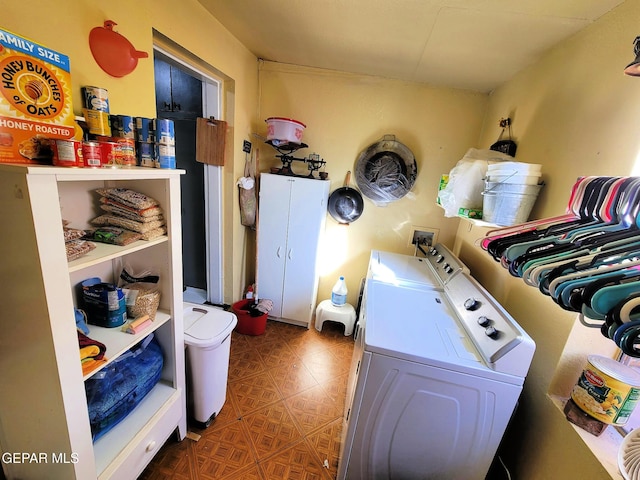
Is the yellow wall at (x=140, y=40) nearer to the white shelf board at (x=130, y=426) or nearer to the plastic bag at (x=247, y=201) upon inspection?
the plastic bag at (x=247, y=201)

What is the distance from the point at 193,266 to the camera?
9.18ft

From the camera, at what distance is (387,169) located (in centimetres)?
242

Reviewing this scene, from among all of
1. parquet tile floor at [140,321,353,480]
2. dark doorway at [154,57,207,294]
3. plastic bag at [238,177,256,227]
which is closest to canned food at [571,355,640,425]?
parquet tile floor at [140,321,353,480]

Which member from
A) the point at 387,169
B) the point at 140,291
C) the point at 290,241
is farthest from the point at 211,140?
the point at 387,169

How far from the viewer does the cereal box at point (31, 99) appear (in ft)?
2.23

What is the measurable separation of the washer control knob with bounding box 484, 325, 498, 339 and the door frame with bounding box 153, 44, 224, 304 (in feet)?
6.95

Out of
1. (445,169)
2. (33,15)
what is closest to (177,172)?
(33,15)

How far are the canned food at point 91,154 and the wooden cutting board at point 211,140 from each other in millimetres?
1347

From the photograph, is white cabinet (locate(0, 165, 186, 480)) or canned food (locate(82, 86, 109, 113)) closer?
white cabinet (locate(0, 165, 186, 480))

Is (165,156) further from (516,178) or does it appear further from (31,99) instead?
(516,178)

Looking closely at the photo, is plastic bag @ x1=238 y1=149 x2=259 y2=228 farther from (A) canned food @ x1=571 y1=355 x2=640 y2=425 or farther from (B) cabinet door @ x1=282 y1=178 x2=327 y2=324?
(A) canned food @ x1=571 y1=355 x2=640 y2=425

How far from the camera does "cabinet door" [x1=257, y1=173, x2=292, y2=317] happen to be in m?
2.35

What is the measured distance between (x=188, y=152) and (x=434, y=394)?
2679 mm

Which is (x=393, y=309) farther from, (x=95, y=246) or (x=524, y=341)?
(x=95, y=246)
